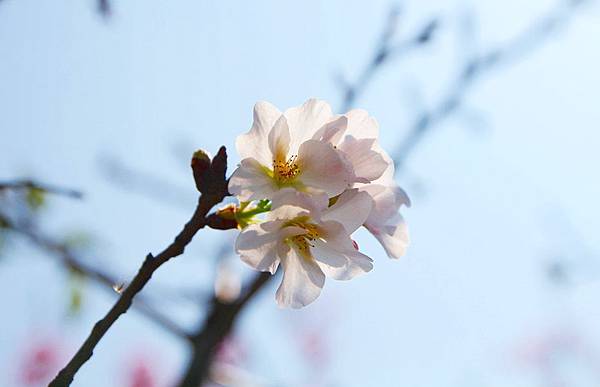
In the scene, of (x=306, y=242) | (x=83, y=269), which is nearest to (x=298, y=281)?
(x=306, y=242)

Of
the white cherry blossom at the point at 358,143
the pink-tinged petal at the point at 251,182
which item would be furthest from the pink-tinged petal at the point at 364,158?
the pink-tinged petal at the point at 251,182


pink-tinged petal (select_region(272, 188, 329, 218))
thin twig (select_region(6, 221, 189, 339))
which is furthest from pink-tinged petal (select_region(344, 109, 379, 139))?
thin twig (select_region(6, 221, 189, 339))

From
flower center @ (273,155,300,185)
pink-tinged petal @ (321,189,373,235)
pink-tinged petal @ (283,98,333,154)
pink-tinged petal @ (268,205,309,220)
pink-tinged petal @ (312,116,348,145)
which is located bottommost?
pink-tinged petal @ (268,205,309,220)

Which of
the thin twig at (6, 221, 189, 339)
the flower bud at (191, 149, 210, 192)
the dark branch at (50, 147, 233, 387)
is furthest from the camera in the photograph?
the thin twig at (6, 221, 189, 339)

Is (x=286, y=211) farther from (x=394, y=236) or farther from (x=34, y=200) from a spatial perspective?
(x=34, y=200)

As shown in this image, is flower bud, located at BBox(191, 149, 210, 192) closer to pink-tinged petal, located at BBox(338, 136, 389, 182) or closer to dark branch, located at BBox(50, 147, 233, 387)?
dark branch, located at BBox(50, 147, 233, 387)
